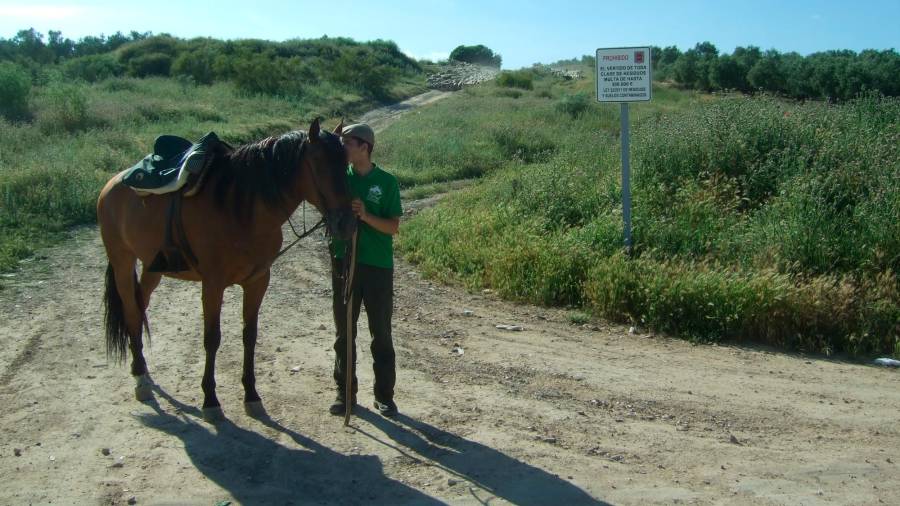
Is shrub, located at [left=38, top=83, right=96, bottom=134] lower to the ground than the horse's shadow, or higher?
higher

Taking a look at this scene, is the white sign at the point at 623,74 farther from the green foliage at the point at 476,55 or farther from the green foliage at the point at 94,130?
the green foliage at the point at 476,55

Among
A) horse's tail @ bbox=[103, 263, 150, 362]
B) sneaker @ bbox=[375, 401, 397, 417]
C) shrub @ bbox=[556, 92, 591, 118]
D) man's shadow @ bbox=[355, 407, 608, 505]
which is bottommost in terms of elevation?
man's shadow @ bbox=[355, 407, 608, 505]

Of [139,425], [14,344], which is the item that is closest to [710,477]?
[139,425]

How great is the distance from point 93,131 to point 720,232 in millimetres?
16141

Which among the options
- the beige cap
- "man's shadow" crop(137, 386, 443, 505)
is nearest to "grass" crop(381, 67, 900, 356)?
the beige cap

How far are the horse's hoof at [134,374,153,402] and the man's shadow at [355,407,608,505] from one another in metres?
1.59

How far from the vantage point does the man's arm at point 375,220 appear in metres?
4.61

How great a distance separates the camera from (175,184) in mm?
5004

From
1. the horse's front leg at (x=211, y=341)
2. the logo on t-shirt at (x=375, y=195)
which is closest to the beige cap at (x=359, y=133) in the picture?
the logo on t-shirt at (x=375, y=195)

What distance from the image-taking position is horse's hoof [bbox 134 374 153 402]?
5.50m

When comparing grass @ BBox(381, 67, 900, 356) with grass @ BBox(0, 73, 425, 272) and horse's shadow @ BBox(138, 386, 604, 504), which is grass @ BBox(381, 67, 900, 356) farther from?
grass @ BBox(0, 73, 425, 272)

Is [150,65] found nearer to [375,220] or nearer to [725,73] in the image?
[725,73]

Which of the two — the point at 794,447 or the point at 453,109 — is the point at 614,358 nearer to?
the point at 794,447

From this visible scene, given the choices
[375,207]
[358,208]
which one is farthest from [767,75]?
[358,208]
